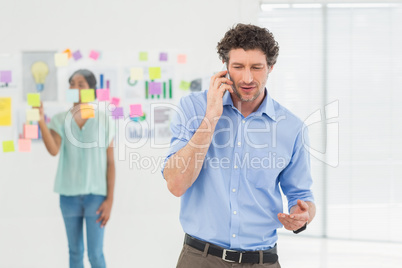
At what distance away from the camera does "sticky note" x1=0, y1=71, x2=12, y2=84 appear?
10.1 feet

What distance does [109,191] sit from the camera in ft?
10.0

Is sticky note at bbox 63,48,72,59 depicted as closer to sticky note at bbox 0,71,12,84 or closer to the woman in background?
the woman in background

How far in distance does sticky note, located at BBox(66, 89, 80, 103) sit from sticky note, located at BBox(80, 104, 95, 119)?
0.21 ft

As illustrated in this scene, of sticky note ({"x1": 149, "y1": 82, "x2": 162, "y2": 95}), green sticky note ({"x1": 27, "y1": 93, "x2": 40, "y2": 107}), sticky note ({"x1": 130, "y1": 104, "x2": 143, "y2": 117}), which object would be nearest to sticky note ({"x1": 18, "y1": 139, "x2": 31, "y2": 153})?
green sticky note ({"x1": 27, "y1": 93, "x2": 40, "y2": 107})

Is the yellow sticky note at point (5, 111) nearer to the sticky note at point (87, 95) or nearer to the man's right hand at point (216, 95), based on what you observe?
the sticky note at point (87, 95)

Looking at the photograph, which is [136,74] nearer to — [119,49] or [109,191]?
[119,49]

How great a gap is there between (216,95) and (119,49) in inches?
65.5

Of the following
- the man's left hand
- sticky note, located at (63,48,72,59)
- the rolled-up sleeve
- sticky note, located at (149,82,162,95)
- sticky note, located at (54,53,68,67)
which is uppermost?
sticky note, located at (63,48,72,59)

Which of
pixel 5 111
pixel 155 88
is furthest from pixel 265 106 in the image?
pixel 5 111

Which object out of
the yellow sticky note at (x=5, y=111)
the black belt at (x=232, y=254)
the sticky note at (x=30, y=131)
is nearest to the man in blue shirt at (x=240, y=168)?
the black belt at (x=232, y=254)

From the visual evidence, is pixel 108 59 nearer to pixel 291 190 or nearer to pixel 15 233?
pixel 15 233

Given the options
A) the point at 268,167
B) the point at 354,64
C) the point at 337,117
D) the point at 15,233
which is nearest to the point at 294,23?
the point at 354,64

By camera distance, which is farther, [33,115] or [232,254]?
[33,115]

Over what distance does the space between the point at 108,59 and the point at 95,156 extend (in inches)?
25.8
